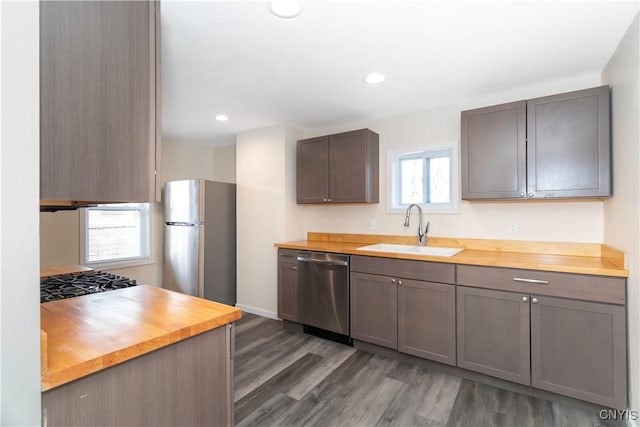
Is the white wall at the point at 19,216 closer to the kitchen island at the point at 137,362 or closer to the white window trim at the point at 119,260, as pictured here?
the kitchen island at the point at 137,362

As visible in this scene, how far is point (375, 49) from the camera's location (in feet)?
6.58

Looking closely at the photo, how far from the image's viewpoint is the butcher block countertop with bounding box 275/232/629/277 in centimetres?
196

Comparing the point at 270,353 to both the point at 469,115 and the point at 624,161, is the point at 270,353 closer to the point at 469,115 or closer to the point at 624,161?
the point at 469,115

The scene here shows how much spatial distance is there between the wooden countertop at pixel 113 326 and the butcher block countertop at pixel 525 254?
69.9 inches

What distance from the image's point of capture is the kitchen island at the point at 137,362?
836 millimetres

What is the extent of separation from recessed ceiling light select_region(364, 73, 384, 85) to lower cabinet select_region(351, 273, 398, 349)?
162cm

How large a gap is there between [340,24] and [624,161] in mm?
1889

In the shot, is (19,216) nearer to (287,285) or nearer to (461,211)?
(287,285)

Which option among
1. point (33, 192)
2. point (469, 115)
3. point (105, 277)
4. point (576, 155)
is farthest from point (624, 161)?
point (105, 277)

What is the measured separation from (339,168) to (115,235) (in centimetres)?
295

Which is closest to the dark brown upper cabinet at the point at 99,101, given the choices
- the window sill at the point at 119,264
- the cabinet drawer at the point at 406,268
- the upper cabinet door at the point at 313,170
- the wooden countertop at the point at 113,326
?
the wooden countertop at the point at 113,326

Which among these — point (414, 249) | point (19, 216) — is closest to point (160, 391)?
point (19, 216)

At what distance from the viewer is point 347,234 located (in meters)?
3.67

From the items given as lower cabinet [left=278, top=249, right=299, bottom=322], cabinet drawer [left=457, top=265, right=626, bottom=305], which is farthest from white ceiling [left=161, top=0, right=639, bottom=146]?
lower cabinet [left=278, top=249, right=299, bottom=322]
